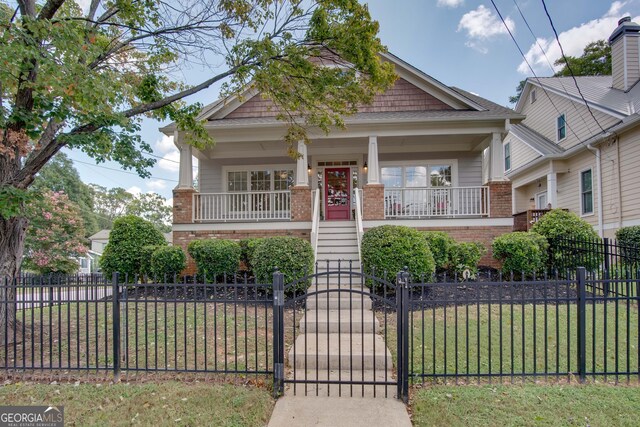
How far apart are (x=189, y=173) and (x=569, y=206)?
1442cm

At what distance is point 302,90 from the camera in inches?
253

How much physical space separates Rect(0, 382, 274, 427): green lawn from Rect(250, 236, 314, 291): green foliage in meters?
3.21

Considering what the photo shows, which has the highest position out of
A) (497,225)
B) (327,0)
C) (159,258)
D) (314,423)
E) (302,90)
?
(327,0)

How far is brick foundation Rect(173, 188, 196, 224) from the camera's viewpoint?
10.3 metres

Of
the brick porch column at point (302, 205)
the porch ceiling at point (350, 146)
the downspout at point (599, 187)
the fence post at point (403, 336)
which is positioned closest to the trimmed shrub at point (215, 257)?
the brick porch column at point (302, 205)

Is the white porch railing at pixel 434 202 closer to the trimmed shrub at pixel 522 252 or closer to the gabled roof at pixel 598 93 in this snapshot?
the trimmed shrub at pixel 522 252

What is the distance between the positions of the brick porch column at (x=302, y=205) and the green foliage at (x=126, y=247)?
4029 millimetres

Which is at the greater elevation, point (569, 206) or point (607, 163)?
point (607, 163)

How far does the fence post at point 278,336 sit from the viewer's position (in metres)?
3.71

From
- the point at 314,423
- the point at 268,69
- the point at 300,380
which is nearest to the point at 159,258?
the point at 268,69

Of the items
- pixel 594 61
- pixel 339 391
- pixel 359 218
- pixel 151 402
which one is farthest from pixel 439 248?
pixel 594 61

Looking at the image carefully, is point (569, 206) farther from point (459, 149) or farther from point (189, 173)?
point (189, 173)

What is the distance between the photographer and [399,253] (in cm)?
684

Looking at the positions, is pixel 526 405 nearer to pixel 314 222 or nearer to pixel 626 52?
pixel 314 222
